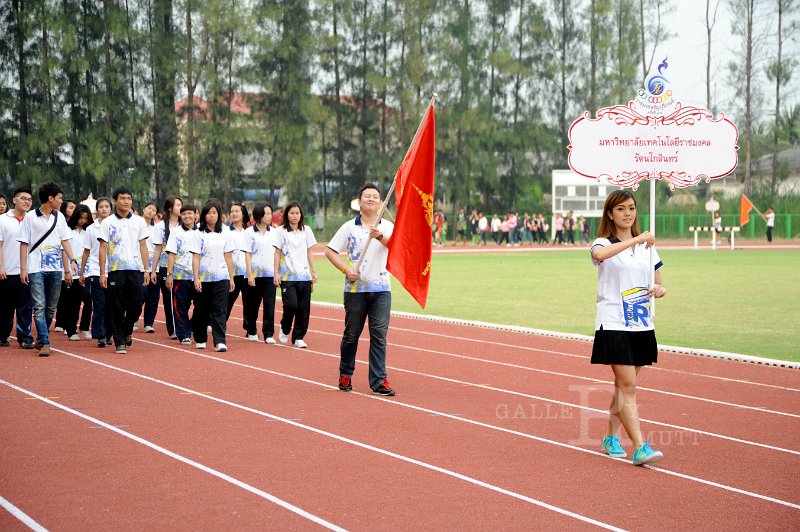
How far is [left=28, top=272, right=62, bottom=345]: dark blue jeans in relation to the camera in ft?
41.8

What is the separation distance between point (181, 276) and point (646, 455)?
28.5 ft

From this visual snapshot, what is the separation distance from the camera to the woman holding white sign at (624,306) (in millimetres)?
7273

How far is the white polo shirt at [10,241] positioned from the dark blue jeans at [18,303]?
0.13 m

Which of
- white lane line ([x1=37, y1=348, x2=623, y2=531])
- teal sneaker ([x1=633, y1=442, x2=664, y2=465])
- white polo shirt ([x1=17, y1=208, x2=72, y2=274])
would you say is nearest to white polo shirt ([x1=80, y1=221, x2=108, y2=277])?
white polo shirt ([x1=17, y1=208, x2=72, y2=274])

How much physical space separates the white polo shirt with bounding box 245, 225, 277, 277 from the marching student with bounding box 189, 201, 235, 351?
2.48 feet

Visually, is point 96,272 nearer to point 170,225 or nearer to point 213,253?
point 170,225

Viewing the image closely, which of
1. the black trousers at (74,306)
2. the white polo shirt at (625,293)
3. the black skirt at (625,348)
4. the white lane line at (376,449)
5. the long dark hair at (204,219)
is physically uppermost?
the long dark hair at (204,219)

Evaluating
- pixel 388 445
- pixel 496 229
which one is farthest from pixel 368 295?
pixel 496 229

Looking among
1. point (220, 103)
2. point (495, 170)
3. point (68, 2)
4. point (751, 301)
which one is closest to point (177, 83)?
point (220, 103)

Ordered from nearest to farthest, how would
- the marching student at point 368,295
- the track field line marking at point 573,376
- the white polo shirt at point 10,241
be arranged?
the track field line marking at point 573,376 < the marching student at point 368,295 < the white polo shirt at point 10,241

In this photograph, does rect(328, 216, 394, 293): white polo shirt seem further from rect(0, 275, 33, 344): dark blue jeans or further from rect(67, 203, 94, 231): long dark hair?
rect(67, 203, 94, 231): long dark hair

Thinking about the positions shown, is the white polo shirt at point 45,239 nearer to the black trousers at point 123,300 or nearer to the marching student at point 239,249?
the black trousers at point 123,300

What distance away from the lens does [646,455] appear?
7016 mm

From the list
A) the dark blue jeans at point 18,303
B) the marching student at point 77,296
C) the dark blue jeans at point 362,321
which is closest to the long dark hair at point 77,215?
the marching student at point 77,296
